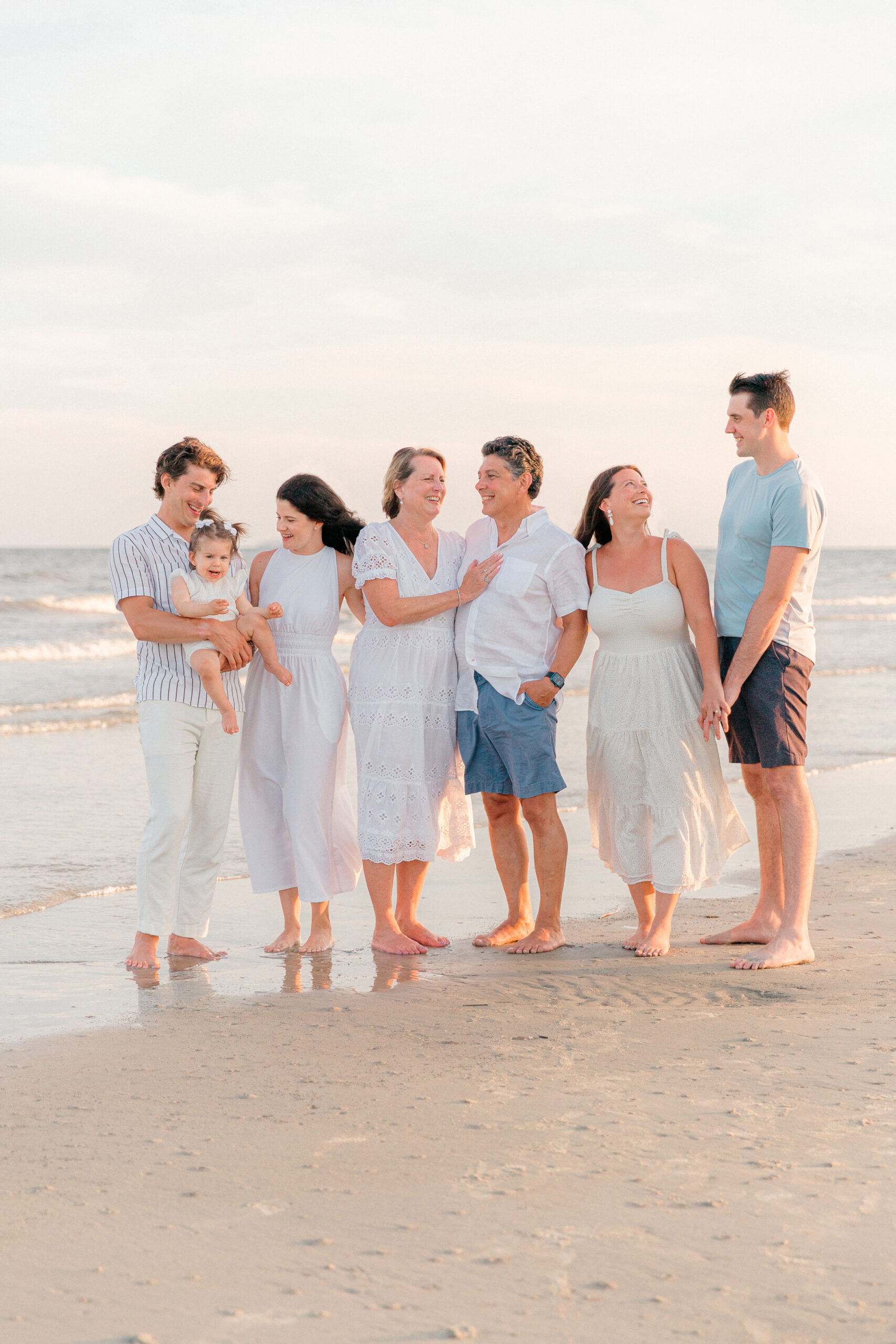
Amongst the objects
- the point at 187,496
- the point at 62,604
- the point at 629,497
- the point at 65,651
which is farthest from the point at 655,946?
the point at 62,604

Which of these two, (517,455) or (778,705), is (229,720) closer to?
(517,455)

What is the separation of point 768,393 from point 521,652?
1.27 meters

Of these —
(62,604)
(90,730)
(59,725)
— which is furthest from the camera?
(62,604)

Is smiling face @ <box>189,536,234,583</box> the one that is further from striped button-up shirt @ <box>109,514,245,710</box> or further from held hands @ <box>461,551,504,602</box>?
held hands @ <box>461,551,504,602</box>

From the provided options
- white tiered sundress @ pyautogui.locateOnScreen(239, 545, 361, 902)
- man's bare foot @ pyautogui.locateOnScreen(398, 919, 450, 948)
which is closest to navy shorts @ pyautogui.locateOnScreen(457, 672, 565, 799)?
white tiered sundress @ pyautogui.locateOnScreen(239, 545, 361, 902)

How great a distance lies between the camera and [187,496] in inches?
176

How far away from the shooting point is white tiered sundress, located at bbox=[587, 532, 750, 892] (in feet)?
14.9

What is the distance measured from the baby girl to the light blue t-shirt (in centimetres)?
165

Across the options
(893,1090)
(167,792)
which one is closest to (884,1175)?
(893,1090)

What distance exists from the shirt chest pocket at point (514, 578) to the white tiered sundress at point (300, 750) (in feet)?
2.09

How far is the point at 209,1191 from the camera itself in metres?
2.60

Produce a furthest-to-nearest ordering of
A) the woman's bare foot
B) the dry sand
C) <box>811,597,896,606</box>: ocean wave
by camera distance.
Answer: <box>811,597,896,606</box>: ocean wave < the woman's bare foot < the dry sand

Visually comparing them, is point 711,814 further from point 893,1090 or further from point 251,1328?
point 251,1328

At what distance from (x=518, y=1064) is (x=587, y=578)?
1.92 metres
